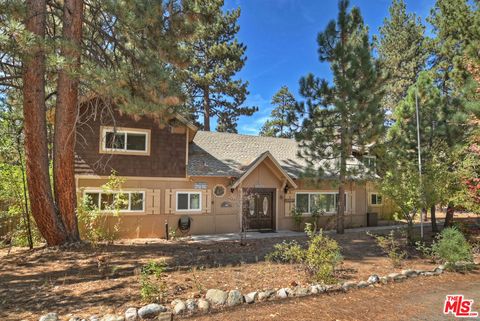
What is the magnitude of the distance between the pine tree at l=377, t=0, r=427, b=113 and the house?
18443 mm

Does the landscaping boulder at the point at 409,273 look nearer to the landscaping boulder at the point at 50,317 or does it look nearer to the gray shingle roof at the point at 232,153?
the landscaping boulder at the point at 50,317

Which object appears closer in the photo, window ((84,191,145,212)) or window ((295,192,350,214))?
window ((84,191,145,212))

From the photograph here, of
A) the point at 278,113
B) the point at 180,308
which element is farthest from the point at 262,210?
the point at 278,113

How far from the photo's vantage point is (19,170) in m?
10.4

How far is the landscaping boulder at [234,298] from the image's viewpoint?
211 inches

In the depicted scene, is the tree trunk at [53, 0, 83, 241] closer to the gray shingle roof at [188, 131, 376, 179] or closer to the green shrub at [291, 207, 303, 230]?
the gray shingle roof at [188, 131, 376, 179]

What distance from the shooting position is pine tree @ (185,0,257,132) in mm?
26094

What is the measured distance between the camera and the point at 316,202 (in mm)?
17188

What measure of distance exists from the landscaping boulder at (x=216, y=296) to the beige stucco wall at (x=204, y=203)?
8.66m

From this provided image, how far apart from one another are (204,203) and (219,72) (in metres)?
14.9

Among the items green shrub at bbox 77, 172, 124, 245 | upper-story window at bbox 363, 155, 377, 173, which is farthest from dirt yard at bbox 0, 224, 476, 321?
upper-story window at bbox 363, 155, 377, 173

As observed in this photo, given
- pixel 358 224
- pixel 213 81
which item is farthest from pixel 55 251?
pixel 213 81

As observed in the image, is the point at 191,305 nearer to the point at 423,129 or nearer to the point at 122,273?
the point at 122,273

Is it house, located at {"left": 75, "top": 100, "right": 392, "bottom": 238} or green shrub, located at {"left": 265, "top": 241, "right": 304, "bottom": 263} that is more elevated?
house, located at {"left": 75, "top": 100, "right": 392, "bottom": 238}
